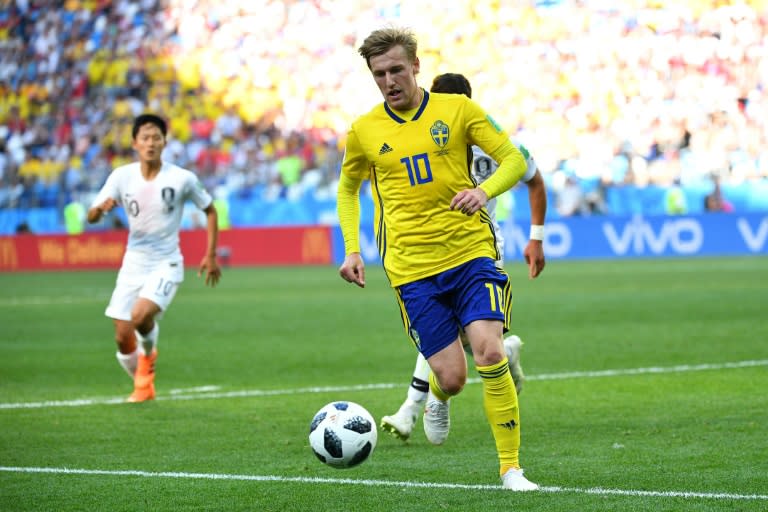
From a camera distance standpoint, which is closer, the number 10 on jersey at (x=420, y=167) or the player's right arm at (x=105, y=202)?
the number 10 on jersey at (x=420, y=167)

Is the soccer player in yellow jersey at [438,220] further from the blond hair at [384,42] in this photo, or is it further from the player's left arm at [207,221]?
the player's left arm at [207,221]

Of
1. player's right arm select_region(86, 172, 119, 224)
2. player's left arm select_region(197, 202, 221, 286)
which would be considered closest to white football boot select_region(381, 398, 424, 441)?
player's left arm select_region(197, 202, 221, 286)

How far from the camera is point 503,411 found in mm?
5191

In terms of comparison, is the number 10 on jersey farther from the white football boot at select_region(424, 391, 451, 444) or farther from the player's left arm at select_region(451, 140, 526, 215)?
the white football boot at select_region(424, 391, 451, 444)

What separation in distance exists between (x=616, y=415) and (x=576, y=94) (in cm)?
2171

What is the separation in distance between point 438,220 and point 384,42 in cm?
81

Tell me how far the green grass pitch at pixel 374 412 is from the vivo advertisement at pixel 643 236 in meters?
8.61

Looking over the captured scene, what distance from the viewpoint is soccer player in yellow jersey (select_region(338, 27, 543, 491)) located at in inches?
205

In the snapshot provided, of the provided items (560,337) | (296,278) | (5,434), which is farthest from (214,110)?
(5,434)

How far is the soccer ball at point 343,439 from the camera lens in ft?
17.8

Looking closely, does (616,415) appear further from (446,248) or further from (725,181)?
(725,181)

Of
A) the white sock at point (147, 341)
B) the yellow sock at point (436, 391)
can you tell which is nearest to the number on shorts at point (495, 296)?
the yellow sock at point (436, 391)

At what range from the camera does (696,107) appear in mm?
26969

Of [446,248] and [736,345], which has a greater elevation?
[446,248]
